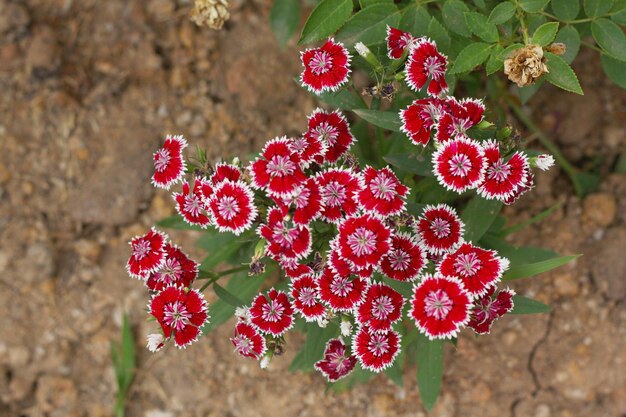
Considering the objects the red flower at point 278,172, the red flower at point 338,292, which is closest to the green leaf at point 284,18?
the red flower at point 278,172

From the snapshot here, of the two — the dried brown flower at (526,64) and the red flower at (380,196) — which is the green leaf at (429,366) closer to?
the red flower at (380,196)

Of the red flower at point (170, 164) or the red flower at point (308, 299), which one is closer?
the red flower at point (308, 299)

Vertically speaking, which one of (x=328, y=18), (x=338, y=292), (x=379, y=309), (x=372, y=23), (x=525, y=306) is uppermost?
(x=328, y=18)

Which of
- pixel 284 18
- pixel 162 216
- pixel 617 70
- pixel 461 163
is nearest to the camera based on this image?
pixel 461 163

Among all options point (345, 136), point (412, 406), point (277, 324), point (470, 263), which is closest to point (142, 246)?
point (277, 324)

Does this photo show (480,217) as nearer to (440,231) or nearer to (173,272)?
(440,231)

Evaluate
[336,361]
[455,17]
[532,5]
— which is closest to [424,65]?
[455,17]
